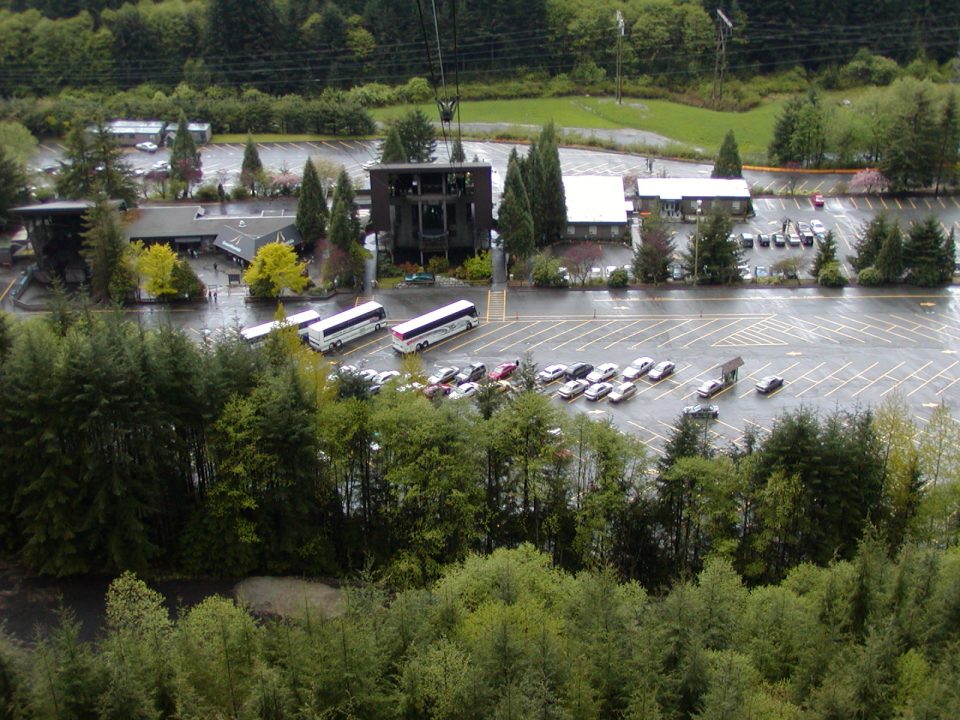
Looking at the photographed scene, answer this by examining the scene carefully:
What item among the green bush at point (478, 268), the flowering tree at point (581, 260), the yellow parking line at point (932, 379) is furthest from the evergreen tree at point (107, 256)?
the yellow parking line at point (932, 379)

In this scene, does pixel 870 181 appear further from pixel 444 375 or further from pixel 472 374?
pixel 444 375

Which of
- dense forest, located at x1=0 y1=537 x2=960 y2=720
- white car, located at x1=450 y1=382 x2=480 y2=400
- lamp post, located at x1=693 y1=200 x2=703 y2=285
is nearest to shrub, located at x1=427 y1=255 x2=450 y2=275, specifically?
lamp post, located at x1=693 y1=200 x2=703 y2=285

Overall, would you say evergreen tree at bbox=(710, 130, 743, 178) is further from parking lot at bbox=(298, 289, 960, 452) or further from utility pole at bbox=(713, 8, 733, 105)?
utility pole at bbox=(713, 8, 733, 105)

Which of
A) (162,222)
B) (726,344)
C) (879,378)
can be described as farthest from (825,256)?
(162,222)

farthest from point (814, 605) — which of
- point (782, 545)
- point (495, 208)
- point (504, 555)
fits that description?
point (495, 208)

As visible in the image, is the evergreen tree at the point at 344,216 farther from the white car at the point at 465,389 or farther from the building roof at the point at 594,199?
the white car at the point at 465,389

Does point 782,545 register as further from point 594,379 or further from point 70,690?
point 70,690
